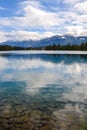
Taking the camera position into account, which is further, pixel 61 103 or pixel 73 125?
pixel 61 103

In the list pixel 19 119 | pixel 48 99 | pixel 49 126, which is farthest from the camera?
pixel 48 99

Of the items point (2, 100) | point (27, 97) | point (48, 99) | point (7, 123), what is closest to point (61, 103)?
point (48, 99)

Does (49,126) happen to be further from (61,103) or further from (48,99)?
(48,99)

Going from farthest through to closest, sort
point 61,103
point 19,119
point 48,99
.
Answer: point 48,99 → point 61,103 → point 19,119

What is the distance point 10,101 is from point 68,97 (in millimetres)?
5220

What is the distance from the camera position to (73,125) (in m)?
12.6

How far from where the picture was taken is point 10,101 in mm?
18266

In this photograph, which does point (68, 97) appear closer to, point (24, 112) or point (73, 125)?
point (24, 112)

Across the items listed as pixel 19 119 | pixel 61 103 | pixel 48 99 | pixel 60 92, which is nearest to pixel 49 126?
pixel 19 119

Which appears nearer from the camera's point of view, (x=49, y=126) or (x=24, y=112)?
(x=49, y=126)

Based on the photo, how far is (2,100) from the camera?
60.9 ft

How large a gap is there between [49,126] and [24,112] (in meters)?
3.06

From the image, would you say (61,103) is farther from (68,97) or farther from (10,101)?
(10,101)

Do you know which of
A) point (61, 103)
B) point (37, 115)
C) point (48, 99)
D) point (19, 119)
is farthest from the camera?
point (48, 99)
